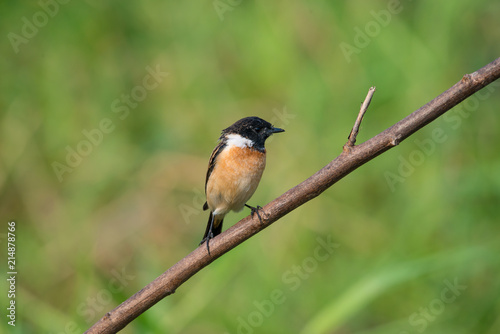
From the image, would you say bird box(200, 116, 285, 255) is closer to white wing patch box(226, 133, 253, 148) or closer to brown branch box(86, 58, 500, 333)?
white wing patch box(226, 133, 253, 148)

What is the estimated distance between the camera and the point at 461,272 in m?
4.89

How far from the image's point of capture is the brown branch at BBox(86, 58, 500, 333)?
2.38 meters

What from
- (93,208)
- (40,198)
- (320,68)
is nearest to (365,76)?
(320,68)

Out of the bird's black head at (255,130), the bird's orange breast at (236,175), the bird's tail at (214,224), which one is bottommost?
the bird's tail at (214,224)

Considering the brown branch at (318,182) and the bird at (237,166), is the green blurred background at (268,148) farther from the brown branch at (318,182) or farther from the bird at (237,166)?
the brown branch at (318,182)

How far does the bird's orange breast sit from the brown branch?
149 centimetres

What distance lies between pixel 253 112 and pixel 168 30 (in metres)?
1.49

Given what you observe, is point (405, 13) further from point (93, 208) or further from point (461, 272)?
point (93, 208)

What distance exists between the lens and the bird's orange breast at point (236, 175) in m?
4.18

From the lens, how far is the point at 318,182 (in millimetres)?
2516

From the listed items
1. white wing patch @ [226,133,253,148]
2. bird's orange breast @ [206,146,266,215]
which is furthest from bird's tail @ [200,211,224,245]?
white wing patch @ [226,133,253,148]

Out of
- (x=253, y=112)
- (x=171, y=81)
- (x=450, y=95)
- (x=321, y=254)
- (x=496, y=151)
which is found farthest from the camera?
(x=171, y=81)

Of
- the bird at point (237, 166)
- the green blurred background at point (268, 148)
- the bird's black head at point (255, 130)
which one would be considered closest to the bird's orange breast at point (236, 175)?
the bird at point (237, 166)

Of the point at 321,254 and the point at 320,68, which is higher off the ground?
the point at 320,68
